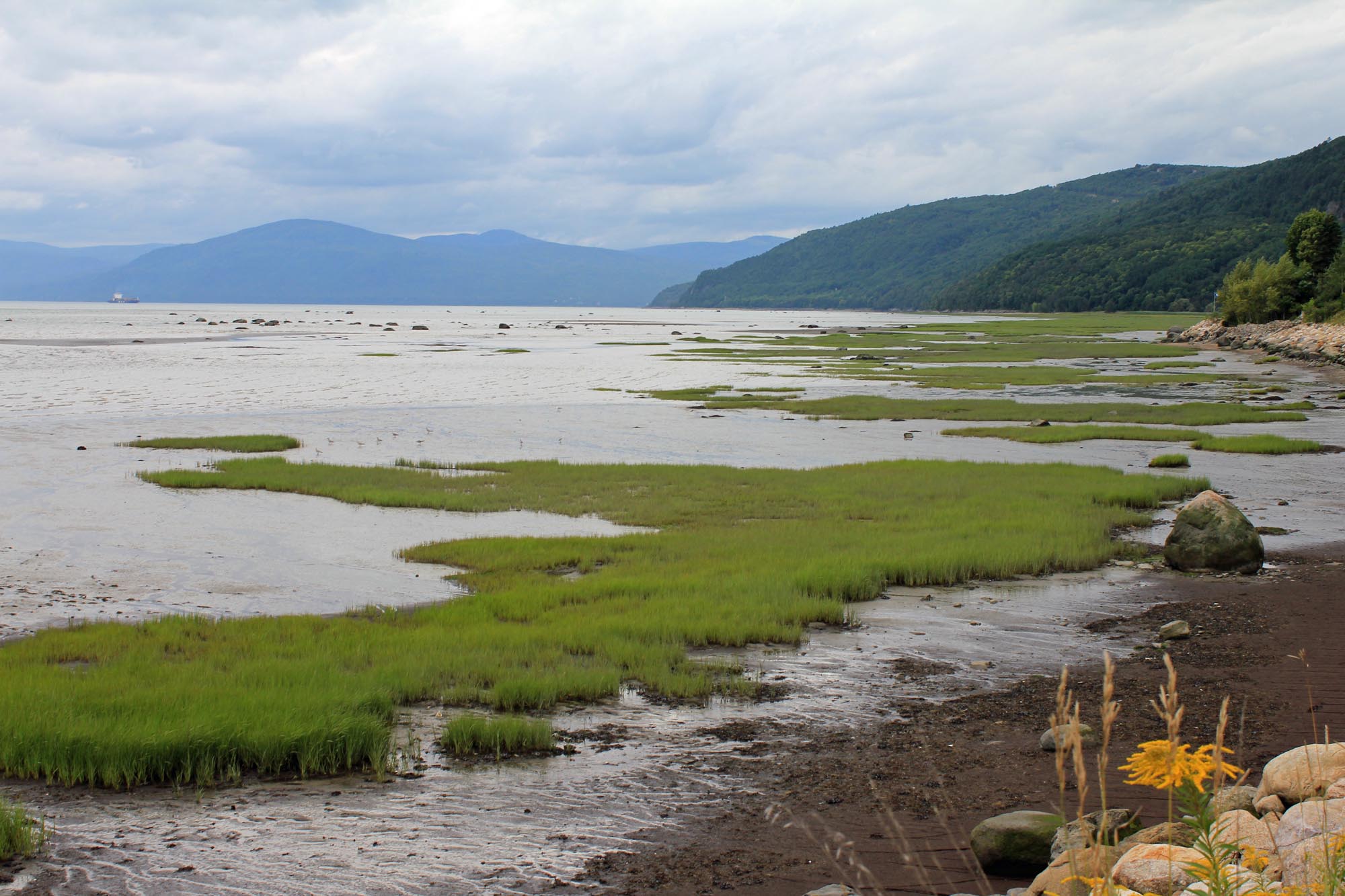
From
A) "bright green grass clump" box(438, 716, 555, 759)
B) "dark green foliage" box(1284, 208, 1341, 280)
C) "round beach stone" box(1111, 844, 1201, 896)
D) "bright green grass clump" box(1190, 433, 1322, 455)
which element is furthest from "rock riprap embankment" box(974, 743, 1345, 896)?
"dark green foliage" box(1284, 208, 1341, 280)

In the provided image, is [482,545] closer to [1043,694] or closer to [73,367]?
[1043,694]

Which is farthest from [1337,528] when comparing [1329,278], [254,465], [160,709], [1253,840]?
[1329,278]

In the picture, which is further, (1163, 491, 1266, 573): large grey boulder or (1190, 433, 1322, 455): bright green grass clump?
(1190, 433, 1322, 455): bright green grass clump

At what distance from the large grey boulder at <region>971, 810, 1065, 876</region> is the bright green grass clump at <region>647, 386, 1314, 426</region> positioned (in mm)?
38229

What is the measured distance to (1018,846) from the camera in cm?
772

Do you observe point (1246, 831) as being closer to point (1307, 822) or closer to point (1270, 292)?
point (1307, 822)

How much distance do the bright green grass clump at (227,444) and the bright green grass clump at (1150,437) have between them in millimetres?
22461

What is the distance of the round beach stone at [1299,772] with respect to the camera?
7.09 m

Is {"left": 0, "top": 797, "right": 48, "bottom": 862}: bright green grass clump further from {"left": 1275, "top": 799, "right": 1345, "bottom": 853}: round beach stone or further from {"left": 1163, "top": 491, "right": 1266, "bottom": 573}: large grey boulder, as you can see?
{"left": 1163, "top": 491, "right": 1266, "bottom": 573}: large grey boulder

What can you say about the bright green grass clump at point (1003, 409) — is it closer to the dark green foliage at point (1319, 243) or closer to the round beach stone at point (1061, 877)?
the round beach stone at point (1061, 877)

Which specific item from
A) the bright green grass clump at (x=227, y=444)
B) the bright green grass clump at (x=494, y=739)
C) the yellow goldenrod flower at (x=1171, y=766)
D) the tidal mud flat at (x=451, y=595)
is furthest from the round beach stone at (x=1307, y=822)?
the bright green grass clump at (x=227, y=444)

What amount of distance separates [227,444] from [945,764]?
98.9 feet

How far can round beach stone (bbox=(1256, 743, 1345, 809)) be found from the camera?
709cm

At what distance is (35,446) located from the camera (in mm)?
34250
